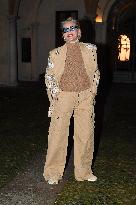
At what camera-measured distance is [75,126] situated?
455 centimetres

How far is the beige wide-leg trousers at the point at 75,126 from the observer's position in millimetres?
4453

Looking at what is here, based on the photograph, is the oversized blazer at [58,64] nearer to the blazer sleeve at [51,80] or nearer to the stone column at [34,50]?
the blazer sleeve at [51,80]

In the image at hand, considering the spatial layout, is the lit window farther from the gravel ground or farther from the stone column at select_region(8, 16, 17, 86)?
the gravel ground

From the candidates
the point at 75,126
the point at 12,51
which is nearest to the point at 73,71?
the point at 75,126

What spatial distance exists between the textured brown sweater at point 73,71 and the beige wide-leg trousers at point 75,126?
9 cm

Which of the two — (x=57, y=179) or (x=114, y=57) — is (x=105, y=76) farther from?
(x=57, y=179)

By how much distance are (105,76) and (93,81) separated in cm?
1193

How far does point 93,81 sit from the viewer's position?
4.49 metres

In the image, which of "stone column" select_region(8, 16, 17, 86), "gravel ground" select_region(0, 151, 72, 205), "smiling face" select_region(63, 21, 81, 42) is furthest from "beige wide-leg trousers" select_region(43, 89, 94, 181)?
"stone column" select_region(8, 16, 17, 86)

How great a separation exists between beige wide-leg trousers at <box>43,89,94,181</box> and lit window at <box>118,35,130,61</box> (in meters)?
12.3

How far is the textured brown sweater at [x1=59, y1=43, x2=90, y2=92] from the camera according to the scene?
437 cm

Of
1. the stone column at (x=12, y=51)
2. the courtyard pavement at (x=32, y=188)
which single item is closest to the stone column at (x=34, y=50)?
the stone column at (x=12, y=51)

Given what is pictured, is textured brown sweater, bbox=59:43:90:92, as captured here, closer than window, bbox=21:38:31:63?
Yes

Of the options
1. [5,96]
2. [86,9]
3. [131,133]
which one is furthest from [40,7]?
[131,133]
